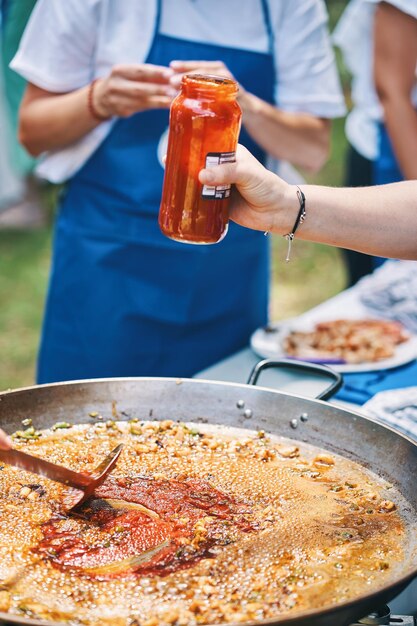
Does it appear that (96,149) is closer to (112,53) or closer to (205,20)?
(112,53)

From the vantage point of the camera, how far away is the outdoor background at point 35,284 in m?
5.53

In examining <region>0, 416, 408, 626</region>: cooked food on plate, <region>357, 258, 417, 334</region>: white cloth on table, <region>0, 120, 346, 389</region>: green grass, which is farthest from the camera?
<region>0, 120, 346, 389</region>: green grass

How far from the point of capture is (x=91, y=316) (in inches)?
117

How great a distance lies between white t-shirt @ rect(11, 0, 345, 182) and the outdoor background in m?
2.62

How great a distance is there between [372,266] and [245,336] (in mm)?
1336

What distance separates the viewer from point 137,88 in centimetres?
253

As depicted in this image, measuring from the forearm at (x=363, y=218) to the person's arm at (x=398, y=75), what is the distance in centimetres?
161

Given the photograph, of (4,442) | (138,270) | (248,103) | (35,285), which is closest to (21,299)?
(35,285)

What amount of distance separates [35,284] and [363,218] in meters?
4.88

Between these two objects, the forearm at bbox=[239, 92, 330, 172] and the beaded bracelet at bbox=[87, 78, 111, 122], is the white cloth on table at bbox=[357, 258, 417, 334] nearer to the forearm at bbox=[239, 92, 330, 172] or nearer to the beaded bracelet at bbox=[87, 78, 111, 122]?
the forearm at bbox=[239, 92, 330, 172]

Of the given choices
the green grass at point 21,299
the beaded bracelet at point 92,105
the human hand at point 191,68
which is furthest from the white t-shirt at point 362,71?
the green grass at point 21,299

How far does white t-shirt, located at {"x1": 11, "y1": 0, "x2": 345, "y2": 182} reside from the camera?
2695mm

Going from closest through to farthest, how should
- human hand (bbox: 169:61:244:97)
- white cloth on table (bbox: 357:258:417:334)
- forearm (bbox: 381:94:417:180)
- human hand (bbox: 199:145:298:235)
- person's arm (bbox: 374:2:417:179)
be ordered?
1. human hand (bbox: 199:145:298:235)
2. human hand (bbox: 169:61:244:97)
3. white cloth on table (bbox: 357:258:417:334)
4. person's arm (bbox: 374:2:417:179)
5. forearm (bbox: 381:94:417:180)

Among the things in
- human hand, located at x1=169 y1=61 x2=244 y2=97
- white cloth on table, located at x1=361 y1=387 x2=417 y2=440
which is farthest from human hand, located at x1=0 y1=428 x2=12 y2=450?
human hand, located at x1=169 y1=61 x2=244 y2=97
